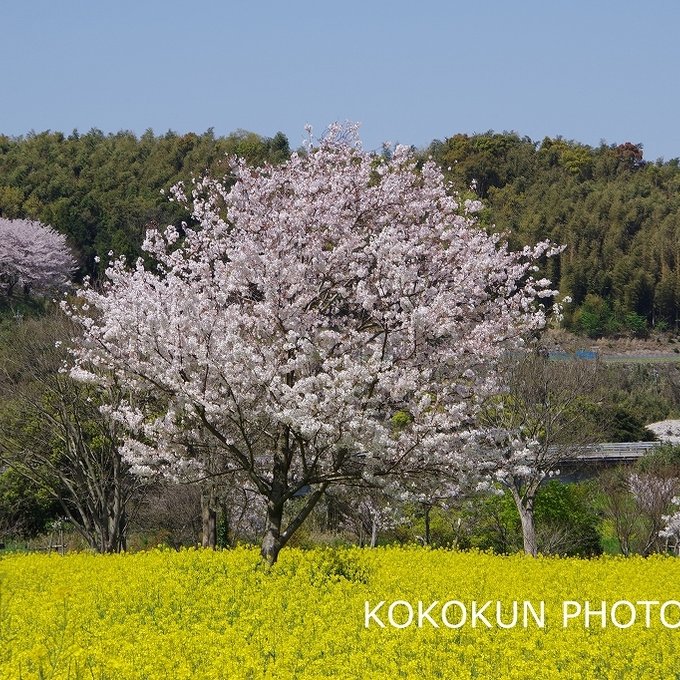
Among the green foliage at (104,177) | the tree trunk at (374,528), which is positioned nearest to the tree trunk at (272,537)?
the tree trunk at (374,528)

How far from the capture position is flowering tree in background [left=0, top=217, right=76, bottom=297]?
7431 centimetres

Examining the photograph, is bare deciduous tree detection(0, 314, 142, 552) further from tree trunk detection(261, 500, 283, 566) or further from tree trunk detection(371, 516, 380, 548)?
tree trunk detection(371, 516, 380, 548)

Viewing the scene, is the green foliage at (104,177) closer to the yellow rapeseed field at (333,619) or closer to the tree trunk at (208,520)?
the tree trunk at (208,520)

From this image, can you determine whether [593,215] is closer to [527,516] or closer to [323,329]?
[527,516]

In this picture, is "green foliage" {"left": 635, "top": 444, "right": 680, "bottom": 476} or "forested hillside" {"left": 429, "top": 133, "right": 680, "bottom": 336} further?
"forested hillside" {"left": 429, "top": 133, "right": 680, "bottom": 336}

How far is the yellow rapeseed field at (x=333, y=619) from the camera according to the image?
8898mm

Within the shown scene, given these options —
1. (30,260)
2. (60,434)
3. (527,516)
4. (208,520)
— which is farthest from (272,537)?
(30,260)

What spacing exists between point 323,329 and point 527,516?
18.9 meters

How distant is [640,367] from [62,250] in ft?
140

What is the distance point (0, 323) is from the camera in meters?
53.8

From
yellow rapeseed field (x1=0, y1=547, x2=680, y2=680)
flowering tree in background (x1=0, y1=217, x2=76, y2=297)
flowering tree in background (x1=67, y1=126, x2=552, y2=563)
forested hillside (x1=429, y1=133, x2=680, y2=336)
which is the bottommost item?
yellow rapeseed field (x1=0, y1=547, x2=680, y2=680)

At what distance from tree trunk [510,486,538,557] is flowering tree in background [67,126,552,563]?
663 inches

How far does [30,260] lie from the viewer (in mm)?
74062

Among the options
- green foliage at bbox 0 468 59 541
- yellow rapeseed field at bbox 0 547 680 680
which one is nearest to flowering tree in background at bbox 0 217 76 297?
green foliage at bbox 0 468 59 541
